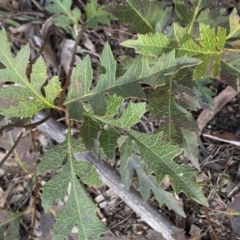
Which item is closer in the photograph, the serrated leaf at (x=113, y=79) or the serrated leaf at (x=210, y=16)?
the serrated leaf at (x=113, y=79)

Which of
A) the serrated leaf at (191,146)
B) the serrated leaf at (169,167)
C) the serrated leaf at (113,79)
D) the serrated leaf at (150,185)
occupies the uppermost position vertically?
the serrated leaf at (113,79)

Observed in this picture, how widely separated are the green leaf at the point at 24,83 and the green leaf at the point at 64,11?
0.87m

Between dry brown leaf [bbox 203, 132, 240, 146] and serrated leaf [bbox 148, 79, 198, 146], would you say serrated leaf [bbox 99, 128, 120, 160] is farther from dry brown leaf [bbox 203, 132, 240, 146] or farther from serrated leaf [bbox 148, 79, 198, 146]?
dry brown leaf [bbox 203, 132, 240, 146]

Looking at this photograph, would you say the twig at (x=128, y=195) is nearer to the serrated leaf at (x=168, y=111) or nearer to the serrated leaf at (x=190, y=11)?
the serrated leaf at (x=168, y=111)

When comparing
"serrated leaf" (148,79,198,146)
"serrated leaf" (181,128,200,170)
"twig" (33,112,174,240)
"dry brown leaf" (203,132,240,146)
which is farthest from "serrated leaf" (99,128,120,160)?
"dry brown leaf" (203,132,240,146)

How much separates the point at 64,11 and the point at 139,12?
2.44ft

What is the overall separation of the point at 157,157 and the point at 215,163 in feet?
2.50

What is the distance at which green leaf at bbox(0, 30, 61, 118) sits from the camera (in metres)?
1.40

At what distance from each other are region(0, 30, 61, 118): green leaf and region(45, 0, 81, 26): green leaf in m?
0.87

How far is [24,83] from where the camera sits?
1.45 meters

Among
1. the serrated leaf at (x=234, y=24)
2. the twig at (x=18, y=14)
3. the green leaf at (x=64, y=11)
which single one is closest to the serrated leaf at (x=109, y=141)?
the serrated leaf at (x=234, y=24)

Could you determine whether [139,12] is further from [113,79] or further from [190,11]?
[113,79]

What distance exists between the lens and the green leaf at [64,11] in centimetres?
223

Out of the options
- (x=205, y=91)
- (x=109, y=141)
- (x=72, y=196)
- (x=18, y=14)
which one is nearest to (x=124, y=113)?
(x=109, y=141)
